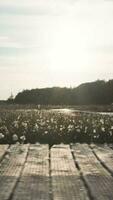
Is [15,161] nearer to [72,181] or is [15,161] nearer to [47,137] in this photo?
[72,181]

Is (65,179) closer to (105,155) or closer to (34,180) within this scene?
(34,180)

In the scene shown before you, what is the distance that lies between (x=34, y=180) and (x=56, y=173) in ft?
1.98

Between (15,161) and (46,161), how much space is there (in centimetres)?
44

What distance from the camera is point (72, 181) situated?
668cm

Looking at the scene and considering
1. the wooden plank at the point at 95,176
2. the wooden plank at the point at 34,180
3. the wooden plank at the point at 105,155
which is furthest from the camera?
the wooden plank at the point at 105,155

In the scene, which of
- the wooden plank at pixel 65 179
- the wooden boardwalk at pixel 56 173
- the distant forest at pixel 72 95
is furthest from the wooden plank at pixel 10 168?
the distant forest at pixel 72 95

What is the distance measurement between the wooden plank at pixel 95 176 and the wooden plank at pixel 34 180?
469 millimetres

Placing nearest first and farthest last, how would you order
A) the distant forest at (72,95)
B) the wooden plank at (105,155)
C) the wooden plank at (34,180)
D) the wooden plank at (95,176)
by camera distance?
1. the wooden plank at (34,180)
2. the wooden plank at (95,176)
3. the wooden plank at (105,155)
4. the distant forest at (72,95)

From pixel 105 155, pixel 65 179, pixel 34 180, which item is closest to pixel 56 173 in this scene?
pixel 65 179

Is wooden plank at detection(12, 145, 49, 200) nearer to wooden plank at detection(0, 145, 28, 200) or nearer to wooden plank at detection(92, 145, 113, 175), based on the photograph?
wooden plank at detection(0, 145, 28, 200)

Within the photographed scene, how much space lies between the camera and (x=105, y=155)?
30.2 ft

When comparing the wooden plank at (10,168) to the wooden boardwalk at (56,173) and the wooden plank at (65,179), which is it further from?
the wooden plank at (65,179)

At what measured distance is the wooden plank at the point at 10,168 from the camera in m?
6.16

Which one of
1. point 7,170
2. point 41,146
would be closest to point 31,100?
point 41,146
